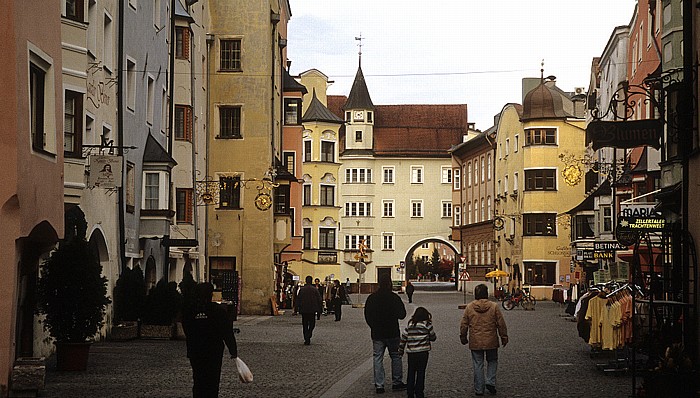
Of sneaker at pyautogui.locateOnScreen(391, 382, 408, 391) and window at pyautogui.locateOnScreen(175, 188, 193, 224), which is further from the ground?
window at pyautogui.locateOnScreen(175, 188, 193, 224)

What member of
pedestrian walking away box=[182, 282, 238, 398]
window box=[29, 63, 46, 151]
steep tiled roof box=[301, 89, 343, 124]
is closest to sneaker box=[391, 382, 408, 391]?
pedestrian walking away box=[182, 282, 238, 398]

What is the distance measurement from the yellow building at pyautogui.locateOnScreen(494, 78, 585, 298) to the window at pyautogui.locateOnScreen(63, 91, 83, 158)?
59.7 metres

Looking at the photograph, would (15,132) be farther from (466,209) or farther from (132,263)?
(466,209)

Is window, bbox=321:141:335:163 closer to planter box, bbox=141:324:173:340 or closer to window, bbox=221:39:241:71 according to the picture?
window, bbox=221:39:241:71

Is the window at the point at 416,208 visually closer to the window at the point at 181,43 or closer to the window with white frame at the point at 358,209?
the window with white frame at the point at 358,209

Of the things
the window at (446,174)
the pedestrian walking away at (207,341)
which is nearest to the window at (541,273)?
the window at (446,174)

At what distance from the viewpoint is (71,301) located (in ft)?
71.1

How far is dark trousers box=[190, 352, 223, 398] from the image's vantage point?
1321cm

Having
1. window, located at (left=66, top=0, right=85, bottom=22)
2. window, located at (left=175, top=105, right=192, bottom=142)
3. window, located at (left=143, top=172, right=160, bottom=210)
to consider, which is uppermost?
window, located at (left=66, top=0, right=85, bottom=22)

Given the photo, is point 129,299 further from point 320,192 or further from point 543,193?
point 320,192

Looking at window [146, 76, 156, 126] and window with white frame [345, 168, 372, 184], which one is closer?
window [146, 76, 156, 126]

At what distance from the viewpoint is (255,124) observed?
53.4 m

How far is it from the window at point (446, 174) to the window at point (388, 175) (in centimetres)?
559

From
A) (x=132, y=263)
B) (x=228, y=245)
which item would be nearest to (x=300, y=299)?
(x=132, y=263)
